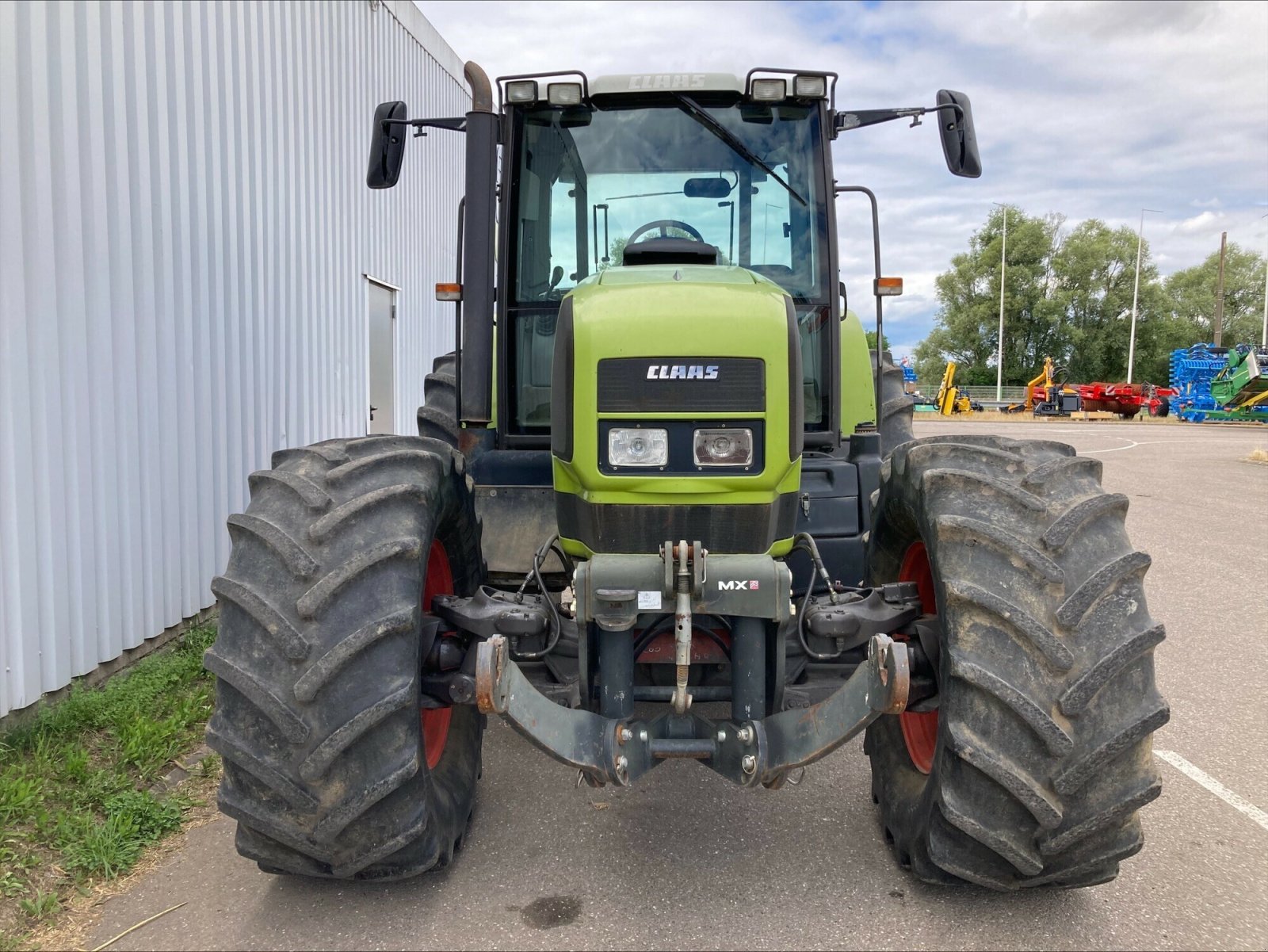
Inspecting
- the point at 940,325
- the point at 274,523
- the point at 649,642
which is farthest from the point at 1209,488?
the point at 940,325

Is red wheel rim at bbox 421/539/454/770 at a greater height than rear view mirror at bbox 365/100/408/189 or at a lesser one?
lesser

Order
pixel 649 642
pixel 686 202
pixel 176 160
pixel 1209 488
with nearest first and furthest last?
pixel 649 642, pixel 686 202, pixel 176 160, pixel 1209 488

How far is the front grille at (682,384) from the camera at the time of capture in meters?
2.92

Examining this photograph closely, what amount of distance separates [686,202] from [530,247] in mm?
654

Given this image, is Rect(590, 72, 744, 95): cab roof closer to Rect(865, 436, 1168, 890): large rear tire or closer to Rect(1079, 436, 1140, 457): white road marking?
Rect(865, 436, 1168, 890): large rear tire

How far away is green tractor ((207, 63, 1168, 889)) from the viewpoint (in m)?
2.61

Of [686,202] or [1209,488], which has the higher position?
[686,202]

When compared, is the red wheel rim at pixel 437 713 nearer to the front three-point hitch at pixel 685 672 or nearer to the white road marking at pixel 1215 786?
the front three-point hitch at pixel 685 672

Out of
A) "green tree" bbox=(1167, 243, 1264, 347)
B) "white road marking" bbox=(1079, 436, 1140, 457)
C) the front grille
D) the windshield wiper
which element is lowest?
"white road marking" bbox=(1079, 436, 1140, 457)

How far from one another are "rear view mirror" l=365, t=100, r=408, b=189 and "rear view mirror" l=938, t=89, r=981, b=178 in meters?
2.14

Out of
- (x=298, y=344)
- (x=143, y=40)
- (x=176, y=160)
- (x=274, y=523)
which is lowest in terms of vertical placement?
(x=274, y=523)

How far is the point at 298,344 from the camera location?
7.34m

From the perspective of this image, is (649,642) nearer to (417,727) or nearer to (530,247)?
(417,727)

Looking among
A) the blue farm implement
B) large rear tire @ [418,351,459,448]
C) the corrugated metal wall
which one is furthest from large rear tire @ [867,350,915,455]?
the blue farm implement
